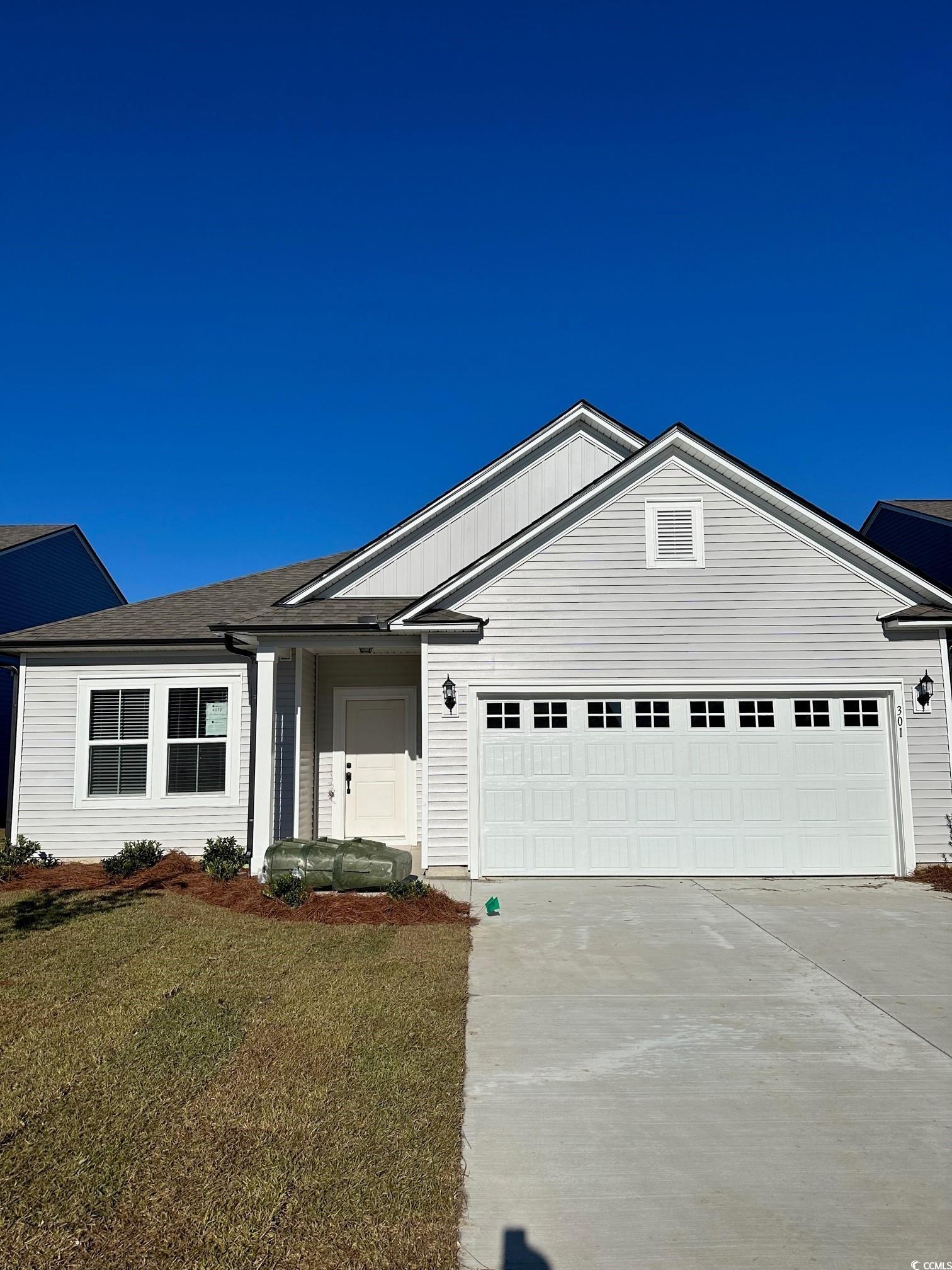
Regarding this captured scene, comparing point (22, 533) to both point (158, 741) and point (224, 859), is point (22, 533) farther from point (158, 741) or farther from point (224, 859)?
point (224, 859)

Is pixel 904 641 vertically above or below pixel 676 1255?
above

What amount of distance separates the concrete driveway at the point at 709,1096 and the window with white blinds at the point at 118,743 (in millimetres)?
6636

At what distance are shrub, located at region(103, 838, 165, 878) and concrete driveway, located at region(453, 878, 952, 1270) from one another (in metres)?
5.48

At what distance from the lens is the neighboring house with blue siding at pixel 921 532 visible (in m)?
19.6

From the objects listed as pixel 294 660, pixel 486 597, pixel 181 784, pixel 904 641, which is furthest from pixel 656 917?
pixel 181 784

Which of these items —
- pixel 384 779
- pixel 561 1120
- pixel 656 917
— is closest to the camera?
pixel 561 1120

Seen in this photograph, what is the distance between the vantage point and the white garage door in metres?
11.0

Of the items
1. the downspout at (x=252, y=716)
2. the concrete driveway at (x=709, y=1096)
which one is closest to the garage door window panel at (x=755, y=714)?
the concrete driveway at (x=709, y=1096)

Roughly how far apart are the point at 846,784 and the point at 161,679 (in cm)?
966

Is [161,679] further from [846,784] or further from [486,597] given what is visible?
[846,784]

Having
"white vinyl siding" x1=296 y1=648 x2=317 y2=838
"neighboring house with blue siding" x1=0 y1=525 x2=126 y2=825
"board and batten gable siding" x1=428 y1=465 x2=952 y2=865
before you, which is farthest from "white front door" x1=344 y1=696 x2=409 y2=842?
"neighboring house with blue siding" x1=0 y1=525 x2=126 y2=825

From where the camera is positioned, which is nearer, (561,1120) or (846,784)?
(561,1120)

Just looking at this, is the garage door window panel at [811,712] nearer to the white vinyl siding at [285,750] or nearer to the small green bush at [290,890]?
the small green bush at [290,890]

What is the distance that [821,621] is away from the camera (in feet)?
36.7
